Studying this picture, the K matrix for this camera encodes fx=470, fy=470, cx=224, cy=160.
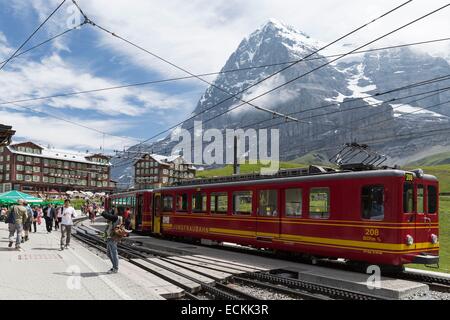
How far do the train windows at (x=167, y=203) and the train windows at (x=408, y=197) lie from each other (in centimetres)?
1310

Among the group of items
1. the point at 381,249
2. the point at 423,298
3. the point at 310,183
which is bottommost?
the point at 423,298

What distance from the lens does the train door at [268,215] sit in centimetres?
1611

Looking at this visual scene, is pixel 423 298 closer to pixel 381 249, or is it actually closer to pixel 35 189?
pixel 381 249

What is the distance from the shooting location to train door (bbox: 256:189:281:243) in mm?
16109

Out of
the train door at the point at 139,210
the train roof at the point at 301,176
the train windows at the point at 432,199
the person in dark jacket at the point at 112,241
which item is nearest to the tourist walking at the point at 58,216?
the train door at the point at 139,210

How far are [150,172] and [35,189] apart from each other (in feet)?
103

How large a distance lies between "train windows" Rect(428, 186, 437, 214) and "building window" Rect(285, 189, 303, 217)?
3.78 metres

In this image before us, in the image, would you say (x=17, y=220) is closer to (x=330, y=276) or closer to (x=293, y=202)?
(x=293, y=202)

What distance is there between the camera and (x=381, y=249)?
40.9ft

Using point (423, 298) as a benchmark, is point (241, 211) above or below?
above

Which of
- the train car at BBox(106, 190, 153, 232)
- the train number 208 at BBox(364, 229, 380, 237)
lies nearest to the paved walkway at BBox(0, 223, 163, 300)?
the train number 208 at BBox(364, 229, 380, 237)
